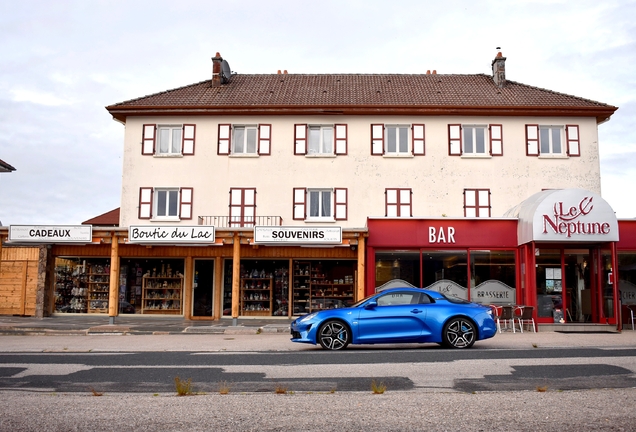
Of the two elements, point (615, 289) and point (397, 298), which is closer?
point (397, 298)

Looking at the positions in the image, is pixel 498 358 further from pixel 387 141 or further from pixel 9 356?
pixel 387 141

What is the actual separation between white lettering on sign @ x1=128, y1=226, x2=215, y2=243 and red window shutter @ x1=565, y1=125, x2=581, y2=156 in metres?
15.7

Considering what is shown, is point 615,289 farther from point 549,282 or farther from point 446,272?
point 446,272

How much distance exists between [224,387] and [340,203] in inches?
784

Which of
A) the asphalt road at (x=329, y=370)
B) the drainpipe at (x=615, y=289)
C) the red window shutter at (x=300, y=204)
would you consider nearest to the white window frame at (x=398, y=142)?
the red window shutter at (x=300, y=204)

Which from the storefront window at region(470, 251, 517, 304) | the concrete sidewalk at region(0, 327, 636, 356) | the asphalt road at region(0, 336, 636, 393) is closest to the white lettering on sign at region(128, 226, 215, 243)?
the concrete sidewalk at region(0, 327, 636, 356)

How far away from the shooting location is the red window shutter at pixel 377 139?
2934cm

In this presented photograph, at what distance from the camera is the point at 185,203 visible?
29109mm

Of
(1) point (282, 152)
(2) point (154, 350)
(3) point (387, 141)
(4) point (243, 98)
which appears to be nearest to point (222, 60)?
(4) point (243, 98)

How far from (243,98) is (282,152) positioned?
3151 mm

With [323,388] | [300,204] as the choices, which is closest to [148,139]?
[300,204]

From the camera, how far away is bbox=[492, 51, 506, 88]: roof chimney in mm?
31688

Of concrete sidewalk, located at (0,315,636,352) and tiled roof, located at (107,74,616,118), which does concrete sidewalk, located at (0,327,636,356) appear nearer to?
concrete sidewalk, located at (0,315,636,352)

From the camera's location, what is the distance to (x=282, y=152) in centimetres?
2944
